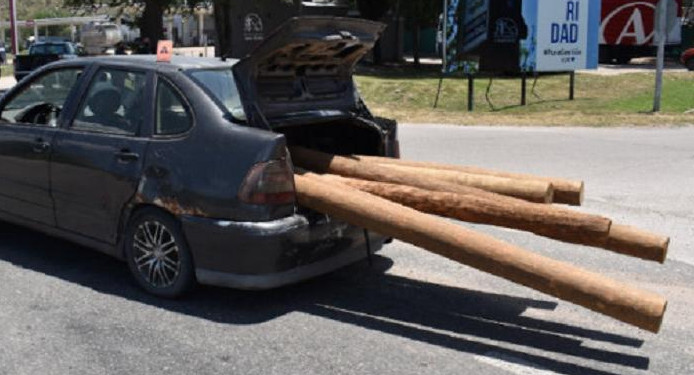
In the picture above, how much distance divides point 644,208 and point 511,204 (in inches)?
165

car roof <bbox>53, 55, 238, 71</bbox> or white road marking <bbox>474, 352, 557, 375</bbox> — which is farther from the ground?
car roof <bbox>53, 55, 238, 71</bbox>

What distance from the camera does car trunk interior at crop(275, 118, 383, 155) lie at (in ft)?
20.6

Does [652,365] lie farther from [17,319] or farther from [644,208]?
[644,208]

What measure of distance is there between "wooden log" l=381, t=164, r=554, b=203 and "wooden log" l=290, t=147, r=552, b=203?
47 mm

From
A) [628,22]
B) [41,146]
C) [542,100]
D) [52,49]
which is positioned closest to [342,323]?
[41,146]

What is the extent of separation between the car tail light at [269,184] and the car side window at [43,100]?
76.5 inches

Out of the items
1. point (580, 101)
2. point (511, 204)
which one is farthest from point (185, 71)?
point (580, 101)

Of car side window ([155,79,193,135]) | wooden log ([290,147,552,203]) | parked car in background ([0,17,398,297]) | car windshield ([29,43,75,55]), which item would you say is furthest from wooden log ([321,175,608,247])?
car windshield ([29,43,75,55])

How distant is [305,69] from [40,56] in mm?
23144

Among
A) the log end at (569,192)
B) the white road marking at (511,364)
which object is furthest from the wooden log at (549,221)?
the white road marking at (511,364)

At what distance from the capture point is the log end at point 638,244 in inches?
193

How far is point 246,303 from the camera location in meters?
5.42

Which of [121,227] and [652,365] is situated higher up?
[121,227]

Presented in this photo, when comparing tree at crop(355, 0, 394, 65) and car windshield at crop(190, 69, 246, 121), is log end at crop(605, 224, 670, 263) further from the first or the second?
tree at crop(355, 0, 394, 65)
